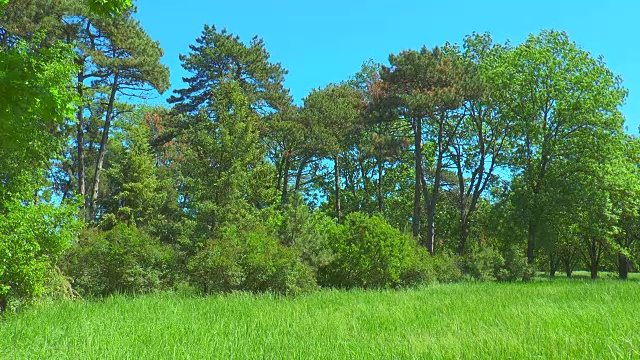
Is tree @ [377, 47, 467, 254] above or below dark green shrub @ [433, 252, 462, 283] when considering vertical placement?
above

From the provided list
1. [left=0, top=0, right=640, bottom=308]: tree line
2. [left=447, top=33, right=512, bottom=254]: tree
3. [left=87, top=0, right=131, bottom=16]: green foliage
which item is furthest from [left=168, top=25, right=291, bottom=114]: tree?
[left=87, top=0, right=131, bottom=16]: green foliage

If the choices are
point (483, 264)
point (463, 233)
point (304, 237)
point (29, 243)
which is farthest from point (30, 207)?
point (463, 233)

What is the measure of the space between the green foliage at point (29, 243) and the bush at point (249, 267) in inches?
144

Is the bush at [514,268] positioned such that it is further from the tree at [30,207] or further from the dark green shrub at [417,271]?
the tree at [30,207]

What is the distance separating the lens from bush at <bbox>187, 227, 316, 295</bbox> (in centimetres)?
1141

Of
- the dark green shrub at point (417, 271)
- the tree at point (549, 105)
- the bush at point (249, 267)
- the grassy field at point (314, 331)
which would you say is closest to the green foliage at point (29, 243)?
the grassy field at point (314, 331)

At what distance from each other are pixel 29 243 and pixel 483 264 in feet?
62.1

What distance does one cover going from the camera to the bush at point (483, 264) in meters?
20.3

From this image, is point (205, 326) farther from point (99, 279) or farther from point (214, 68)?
point (214, 68)

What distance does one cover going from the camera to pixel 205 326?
20.8ft

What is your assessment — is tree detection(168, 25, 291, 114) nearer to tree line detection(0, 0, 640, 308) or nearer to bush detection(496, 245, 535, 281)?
tree line detection(0, 0, 640, 308)

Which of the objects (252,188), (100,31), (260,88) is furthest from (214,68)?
(252,188)

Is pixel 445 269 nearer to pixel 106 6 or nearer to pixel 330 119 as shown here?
pixel 330 119

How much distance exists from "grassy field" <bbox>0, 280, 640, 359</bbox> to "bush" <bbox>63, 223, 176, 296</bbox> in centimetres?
218
